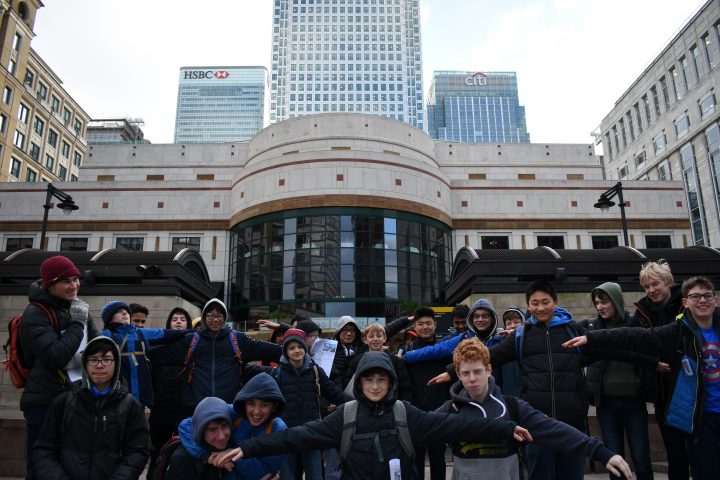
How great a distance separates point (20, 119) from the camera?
54938 mm

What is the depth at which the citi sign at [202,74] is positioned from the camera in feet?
609

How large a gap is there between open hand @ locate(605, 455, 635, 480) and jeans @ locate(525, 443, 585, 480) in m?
1.33

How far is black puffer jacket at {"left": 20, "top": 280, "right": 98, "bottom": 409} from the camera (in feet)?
13.1

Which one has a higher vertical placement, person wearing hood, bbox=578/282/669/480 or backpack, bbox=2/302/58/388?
backpack, bbox=2/302/58/388

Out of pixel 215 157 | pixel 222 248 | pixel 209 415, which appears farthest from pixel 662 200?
pixel 209 415

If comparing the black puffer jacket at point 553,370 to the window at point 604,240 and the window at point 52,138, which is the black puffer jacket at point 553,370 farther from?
the window at point 52,138

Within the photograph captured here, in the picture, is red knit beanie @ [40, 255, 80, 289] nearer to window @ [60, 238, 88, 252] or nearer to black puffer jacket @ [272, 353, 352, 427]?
black puffer jacket @ [272, 353, 352, 427]

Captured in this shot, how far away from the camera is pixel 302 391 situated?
501cm

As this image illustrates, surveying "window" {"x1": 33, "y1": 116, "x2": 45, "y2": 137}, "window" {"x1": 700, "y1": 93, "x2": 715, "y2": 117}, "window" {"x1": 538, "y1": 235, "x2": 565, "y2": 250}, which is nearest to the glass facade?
"window" {"x1": 538, "y1": 235, "x2": 565, "y2": 250}

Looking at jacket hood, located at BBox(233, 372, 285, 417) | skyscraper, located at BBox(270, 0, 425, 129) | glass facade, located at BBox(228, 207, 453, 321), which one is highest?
skyscraper, located at BBox(270, 0, 425, 129)

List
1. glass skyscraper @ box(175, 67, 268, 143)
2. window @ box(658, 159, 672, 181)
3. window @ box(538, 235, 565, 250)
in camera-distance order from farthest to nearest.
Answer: glass skyscraper @ box(175, 67, 268, 143) < window @ box(658, 159, 672, 181) < window @ box(538, 235, 565, 250)

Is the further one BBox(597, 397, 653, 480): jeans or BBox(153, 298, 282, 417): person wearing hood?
BBox(153, 298, 282, 417): person wearing hood

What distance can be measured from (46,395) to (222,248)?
29454 millimetres

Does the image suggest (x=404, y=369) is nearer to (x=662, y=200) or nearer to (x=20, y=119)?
(x=662, y=200)
